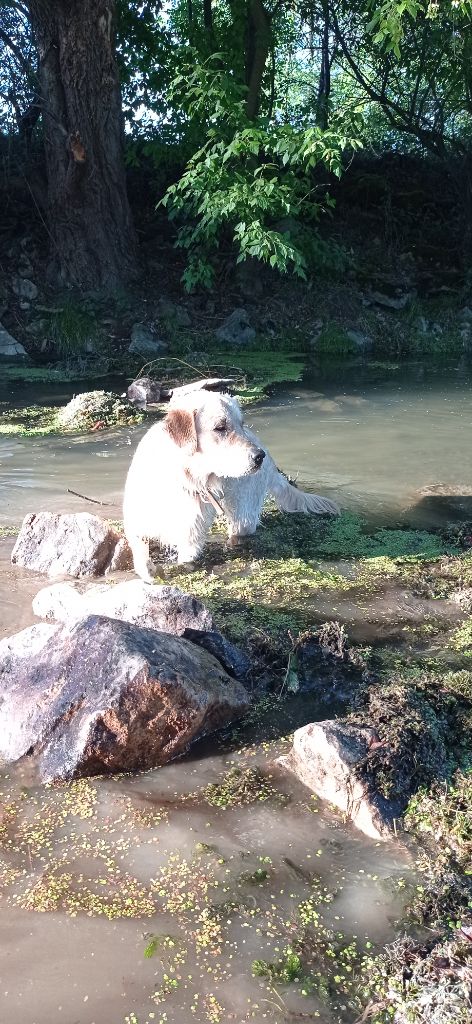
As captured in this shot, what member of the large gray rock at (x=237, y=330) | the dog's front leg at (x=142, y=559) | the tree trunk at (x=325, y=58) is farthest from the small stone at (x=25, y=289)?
the dog's front leg at (x=142, y=559)

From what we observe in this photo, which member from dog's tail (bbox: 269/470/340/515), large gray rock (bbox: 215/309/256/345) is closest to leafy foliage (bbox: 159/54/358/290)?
large gray rock (bbox: 215/309/256/345)

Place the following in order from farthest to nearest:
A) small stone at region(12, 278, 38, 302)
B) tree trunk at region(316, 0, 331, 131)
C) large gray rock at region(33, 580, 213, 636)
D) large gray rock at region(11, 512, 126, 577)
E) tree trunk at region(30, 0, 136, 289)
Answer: tree trunk at region(316, 0, 331, 131) → small stone at region(12, 278, 38, 302) → tree trunk at region(30, 0, 136, 289) → large gray rock at region(11, 512, 126, 577) → large gray rock at region(33, 580, 213, 636)

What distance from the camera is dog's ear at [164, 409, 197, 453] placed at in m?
4.96

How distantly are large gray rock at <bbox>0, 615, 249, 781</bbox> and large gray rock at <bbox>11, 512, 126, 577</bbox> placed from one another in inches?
68.7

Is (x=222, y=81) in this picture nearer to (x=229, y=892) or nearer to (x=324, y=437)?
(x=324, y=437)

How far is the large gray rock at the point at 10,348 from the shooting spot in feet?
43.0

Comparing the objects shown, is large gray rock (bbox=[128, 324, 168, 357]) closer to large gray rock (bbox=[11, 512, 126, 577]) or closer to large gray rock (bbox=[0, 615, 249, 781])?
large gray rock (bbox=[11, 512, 126, 577])

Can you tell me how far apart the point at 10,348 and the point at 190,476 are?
905 cm

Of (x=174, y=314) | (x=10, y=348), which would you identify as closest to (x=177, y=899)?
(x=10, y=348)

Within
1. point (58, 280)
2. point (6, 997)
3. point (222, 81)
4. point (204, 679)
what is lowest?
point (6, 997)

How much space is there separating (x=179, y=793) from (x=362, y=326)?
1288 centimetres

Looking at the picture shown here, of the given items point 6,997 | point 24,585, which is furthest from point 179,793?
point 24,585

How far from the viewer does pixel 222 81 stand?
12.4 m

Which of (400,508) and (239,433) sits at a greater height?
(239,433)
